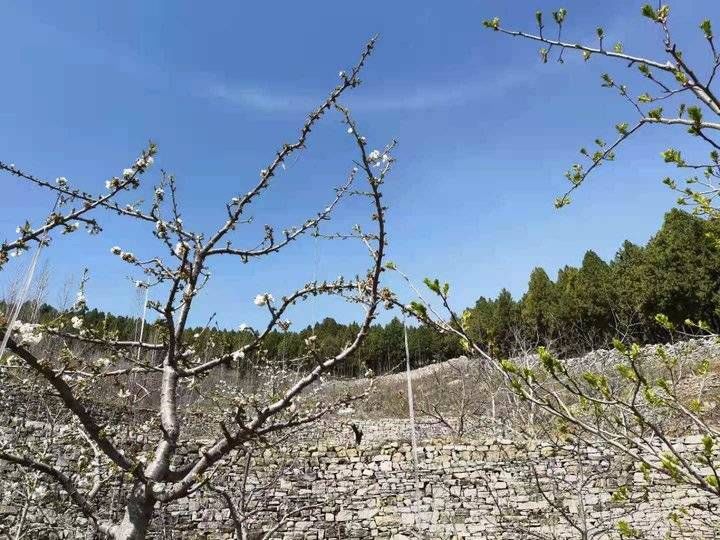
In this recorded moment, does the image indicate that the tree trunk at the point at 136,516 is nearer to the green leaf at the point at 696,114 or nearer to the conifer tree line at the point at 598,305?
the green leaf at the point at 696,114

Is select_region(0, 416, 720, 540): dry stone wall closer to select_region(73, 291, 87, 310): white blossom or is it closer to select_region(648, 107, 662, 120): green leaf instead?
select_region(73, 291, 87, 310): white blossom

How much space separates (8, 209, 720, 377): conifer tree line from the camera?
Answer: 21047mm

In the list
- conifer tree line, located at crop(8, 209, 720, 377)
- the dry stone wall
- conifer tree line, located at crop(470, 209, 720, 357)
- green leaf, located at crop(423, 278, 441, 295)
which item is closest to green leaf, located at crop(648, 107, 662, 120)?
green leaf, located at crop(423, 278, 441, 295)

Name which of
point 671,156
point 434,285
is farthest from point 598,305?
point 434,285

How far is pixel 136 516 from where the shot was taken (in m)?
2.12

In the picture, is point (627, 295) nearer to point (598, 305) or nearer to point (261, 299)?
point (598, 305)

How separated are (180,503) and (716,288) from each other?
914 inches

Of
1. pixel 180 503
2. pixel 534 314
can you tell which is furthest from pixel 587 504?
pixel 534 314

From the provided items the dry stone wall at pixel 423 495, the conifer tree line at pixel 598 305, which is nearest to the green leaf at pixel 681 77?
the dry stone wall at pixel 423 495

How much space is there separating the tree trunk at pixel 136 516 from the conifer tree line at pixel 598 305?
44.8 feet

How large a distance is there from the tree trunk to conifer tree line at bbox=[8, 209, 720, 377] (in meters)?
13.6

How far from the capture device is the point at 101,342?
8.60 feet

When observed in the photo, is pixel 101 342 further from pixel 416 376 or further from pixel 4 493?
pixel 416 376

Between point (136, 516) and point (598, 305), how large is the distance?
91.9 ft
